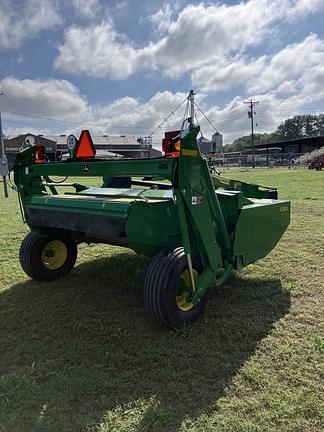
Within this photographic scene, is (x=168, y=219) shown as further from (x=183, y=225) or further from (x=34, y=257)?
(x=34, y=257)

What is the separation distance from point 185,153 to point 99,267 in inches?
95.9

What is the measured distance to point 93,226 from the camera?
328cm

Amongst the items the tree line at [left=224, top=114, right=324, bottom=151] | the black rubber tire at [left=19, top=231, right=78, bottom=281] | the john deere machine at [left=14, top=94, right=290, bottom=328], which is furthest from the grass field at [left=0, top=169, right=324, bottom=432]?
the tree line at [left=224, top=114, right=324, bottom=151]

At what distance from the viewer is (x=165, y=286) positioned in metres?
2.76

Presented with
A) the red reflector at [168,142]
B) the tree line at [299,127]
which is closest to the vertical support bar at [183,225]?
the red reflector at [168,142]

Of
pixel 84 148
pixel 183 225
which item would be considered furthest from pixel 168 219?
pixel 84 148

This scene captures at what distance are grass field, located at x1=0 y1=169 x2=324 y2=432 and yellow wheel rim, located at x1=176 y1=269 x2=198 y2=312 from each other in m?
0.18

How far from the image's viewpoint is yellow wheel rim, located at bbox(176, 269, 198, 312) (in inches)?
118

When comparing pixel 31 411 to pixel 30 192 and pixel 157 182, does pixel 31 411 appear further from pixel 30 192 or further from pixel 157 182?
pixel 157 182

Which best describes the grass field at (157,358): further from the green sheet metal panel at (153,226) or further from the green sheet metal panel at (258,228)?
the green sheet metal panel at (153,226)

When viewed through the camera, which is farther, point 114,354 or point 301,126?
point 301,126

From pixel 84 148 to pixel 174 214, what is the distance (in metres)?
1.14

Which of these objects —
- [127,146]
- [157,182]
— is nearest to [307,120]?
[127,146]

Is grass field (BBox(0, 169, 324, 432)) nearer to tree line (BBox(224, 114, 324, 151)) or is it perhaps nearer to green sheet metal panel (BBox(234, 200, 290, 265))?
green sheet metal panel (BBox(234, 200, 290, 265))
